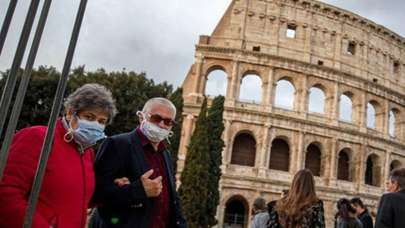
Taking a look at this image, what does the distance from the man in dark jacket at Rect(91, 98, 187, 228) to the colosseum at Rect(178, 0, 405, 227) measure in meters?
20.1

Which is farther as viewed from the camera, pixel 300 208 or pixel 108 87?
pixel 108 87

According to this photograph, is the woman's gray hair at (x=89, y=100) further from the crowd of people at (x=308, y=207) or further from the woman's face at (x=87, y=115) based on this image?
the crowd of people at (x=308, y=207)

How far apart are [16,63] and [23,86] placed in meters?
0.09

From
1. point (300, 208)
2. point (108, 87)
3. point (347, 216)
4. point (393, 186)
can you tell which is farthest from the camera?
point (108, 87)

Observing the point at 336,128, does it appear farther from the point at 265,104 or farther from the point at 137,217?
the point at 137,217

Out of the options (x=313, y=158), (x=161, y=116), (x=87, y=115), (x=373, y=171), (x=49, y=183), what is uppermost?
(x=313, y=158)

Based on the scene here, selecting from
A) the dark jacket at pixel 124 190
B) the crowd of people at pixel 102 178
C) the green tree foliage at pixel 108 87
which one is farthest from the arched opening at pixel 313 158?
the dark jacket at pixel 124 190

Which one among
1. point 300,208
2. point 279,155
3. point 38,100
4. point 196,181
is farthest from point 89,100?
point 279,155

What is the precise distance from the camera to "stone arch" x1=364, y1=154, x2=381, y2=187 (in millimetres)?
27328

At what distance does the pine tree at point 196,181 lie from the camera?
1902 cm

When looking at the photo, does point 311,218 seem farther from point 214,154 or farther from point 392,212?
point 214,154

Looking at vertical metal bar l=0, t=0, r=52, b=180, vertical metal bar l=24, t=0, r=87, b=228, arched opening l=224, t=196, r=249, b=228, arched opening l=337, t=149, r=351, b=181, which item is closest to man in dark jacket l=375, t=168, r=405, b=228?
vertical metal bar l=24, t=0, r=87, b=228

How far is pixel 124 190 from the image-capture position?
9.78ft

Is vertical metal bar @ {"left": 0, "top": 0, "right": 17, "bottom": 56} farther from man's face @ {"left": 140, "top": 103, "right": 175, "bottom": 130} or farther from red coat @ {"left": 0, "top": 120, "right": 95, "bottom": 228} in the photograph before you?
man's face @ {"left": 140, "top": 103, "right": 175, "bottom": 130}
